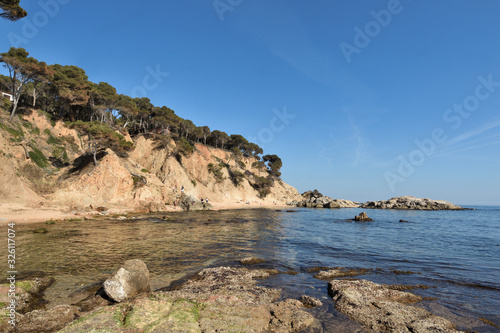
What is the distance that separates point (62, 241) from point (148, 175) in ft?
96.3

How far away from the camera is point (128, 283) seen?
7441 mm

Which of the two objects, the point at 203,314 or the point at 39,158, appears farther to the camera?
the point at 39,158

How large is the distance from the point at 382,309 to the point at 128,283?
25.3ft

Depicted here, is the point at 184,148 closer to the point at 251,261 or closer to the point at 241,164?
the point at 241,164

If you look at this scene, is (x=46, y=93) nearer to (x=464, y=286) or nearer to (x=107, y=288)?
(x=107, y=288)

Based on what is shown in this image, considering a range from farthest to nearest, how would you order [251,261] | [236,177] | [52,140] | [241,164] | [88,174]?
[241,164] → [236,177] → [52,140] → [88,174] → [251,261]

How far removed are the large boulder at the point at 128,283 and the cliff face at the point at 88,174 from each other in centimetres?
2744

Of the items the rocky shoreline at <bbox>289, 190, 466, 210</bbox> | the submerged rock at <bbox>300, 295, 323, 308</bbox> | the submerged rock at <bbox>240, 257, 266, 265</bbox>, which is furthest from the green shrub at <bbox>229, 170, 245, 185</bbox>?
the submerged rock at <bbox>300, 295, 323, 308</bbox>

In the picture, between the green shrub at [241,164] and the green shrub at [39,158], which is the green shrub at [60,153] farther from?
the green shrub at [241,164]

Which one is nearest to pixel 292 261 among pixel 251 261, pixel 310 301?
pixel 251 261

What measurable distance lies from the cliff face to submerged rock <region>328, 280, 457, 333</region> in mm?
33422

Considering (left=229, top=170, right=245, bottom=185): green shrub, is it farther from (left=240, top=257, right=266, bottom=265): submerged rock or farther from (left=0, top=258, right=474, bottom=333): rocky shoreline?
(left=0, top=258, right=474, bottom=333): rocky shoreline

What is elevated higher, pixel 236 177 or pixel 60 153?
pixel 236 177

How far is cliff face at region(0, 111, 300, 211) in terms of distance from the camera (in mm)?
29234
